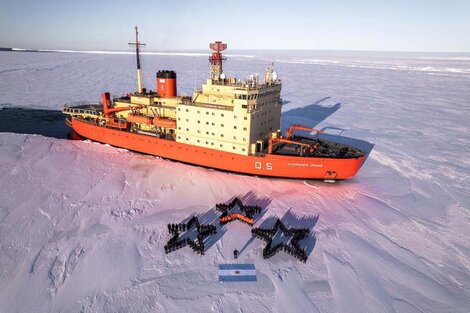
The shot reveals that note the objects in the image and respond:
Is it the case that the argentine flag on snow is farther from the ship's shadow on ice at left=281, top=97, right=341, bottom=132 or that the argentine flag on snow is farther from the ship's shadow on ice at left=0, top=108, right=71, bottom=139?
the ship's shadow on ice at left=0, top=108, right=71, bottom=139

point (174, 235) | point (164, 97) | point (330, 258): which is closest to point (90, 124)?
point (164, 97)

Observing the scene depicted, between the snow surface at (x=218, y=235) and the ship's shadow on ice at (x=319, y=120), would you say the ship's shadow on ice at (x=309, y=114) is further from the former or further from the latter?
the snow surface at (x=218, y=235)

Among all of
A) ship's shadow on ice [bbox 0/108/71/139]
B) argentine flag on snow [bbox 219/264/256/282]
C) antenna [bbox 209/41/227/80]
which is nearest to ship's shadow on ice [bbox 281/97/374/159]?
antenna [bbox 209/41/227/80]

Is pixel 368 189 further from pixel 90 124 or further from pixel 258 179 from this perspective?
pixel 90 124

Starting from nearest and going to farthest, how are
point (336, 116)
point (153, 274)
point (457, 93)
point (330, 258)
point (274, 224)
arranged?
point (153, 274) → point (330, 258) → point (274, 224) → point (336, 116) → point (457, 93)

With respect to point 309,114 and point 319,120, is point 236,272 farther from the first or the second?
point 309,114
